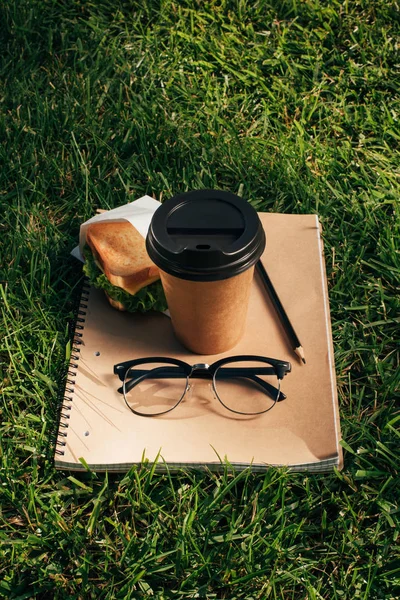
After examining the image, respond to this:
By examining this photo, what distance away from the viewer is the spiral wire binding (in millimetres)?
1949

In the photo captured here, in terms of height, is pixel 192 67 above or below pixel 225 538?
above

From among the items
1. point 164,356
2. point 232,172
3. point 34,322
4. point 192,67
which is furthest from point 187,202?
point 192,67

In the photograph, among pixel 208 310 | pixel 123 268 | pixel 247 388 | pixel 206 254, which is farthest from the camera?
pixel 123 268

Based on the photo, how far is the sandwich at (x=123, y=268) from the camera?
6.99 feet

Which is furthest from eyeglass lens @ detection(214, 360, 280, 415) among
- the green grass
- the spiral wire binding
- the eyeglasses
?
the spiral wire binding

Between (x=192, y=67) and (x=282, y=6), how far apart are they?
0.58 m

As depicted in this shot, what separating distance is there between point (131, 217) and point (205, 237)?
0.46 meters

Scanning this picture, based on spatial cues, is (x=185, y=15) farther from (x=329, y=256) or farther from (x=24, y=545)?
(x=24, y=545)

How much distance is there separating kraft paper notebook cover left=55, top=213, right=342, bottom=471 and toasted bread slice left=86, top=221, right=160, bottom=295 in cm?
14

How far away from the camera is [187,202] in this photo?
6.20ft

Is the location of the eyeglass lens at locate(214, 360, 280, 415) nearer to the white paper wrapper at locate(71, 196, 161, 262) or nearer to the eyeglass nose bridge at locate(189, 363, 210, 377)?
the eyeglass nose bridge at locate(189, 363, 210, 377)

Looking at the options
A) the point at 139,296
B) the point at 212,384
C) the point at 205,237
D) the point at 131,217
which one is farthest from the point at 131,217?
the point at 212,384

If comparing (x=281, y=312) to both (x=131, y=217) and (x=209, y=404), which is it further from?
(x=131, y=217)

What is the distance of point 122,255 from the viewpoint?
217 cm
